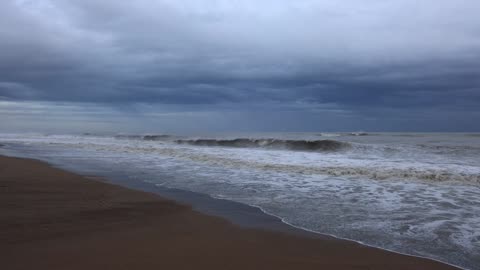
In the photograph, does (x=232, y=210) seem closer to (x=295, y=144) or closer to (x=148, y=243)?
(x=148, y=243)

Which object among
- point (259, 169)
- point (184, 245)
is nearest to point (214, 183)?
point (259, 169)

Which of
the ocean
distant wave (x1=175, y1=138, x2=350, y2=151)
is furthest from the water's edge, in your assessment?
distant wave (x1=175, y1=138, x2=350, y2=151)

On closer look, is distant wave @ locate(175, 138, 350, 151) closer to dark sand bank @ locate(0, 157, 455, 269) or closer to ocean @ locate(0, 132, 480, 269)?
ocean @ locate(0, 132, 480, 269)

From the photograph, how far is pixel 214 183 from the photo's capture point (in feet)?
30.9

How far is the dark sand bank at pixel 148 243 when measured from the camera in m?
3.75

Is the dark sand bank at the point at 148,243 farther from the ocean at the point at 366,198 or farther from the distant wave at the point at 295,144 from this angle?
the distant wave at the point at 295,144

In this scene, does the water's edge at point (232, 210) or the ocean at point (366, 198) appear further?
the water's edge at point (232, 210)

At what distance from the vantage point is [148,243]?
4.31 metres

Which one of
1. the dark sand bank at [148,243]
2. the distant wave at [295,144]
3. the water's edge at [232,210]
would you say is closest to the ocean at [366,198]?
the water's edge at [232,210]

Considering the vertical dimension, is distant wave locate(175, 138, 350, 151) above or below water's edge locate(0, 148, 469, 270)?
above

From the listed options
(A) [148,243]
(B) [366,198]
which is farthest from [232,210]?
(B) [366,198]

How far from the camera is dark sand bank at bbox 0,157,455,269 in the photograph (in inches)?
148

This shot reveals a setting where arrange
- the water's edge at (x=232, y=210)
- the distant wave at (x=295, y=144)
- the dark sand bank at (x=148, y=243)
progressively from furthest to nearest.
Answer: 1. the distant wave at (x=295, y=144)
2. the water's edge at (x=232, y=210)
3. the dark sand bank at (x=148, y=243)

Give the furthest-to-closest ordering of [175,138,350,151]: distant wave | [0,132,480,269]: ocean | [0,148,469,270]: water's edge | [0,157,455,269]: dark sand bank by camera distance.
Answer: [175,138,350,151]: distant wave → [0,148,469,270]: water's edge → [0,132,480,269]: ocean → [0,157,455,269]: dark sand bank
